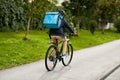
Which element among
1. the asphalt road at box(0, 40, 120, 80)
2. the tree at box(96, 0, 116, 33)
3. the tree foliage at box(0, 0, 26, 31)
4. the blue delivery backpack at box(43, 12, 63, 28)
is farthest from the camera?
the tree at box(96, 0, 116, 33)

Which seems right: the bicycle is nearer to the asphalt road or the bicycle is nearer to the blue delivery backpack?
the asphalt road

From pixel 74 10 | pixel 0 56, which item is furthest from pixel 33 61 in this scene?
pixel 74 10

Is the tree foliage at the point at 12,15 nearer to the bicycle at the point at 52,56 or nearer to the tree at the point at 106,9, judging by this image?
the tree at the point at 106,9

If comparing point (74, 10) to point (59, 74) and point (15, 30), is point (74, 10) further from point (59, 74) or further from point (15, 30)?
point (59, 74)

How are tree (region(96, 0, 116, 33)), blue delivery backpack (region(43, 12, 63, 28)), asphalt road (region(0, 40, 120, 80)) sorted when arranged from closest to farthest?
asphalt road (region(0, 40, 120, 80)) < blue delivery backpack (region(43, 12, 63, 28)) < tree (region(96, 0, 116, 33))

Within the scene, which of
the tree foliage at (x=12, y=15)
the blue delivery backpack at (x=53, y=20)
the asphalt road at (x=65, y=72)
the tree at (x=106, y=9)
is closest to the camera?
the asphalt road at (x=65, y=72)

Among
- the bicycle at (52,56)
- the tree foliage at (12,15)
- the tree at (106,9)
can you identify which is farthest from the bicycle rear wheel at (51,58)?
the tree at (106,9)

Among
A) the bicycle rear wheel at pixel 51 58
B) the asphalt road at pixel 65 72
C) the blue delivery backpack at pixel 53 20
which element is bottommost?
the asphalt road at pixel 65 72

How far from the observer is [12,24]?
85.8 ft

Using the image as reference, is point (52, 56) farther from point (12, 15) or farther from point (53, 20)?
point (12, 15)

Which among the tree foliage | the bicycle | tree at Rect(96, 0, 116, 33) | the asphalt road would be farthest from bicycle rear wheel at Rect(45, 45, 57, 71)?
tree at Rect(96, 0, 116, 33)


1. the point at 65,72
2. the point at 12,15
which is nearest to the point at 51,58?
the point at 65,72

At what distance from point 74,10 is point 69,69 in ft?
85.3

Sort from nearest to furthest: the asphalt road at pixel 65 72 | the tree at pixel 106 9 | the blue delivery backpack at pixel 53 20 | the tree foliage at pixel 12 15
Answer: the asphalt road at pixel 65 72 → the blue delivery backpack at pixel 53 20 → the tree foliage at pixel 12 15 → the tree at pixel 106 9
